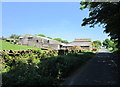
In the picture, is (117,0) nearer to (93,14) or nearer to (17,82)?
(93,14)

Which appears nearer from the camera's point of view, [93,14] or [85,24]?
[93,14]

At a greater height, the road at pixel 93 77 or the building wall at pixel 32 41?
the building wall at pixel 32 41

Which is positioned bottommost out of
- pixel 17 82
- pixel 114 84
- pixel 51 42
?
pixel 114 84

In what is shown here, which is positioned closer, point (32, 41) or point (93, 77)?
point (93, 77)

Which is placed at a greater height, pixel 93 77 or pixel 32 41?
pixel 32 41

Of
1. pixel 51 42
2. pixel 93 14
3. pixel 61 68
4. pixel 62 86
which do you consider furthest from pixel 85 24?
pixel 51 42

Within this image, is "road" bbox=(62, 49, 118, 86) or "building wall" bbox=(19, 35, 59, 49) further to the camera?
"building wall" bbox=(19, 35, 59, 49)

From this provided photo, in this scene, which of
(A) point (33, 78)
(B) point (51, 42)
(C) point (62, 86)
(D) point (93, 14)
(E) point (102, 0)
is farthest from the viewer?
(B) point (51, 42)

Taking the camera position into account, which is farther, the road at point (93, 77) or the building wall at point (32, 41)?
the building wall at point (32, 41)

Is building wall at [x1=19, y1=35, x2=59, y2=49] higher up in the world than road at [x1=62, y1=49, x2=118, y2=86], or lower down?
higher up

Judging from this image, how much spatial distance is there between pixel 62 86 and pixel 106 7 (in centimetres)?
736

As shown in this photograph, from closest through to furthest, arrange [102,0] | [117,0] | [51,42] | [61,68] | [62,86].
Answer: [62,86] → [61,68] → [117,0] → [102,0] → [51,42]

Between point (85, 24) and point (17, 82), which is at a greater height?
point (85, 24)

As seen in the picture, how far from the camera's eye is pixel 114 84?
22.3 ft
